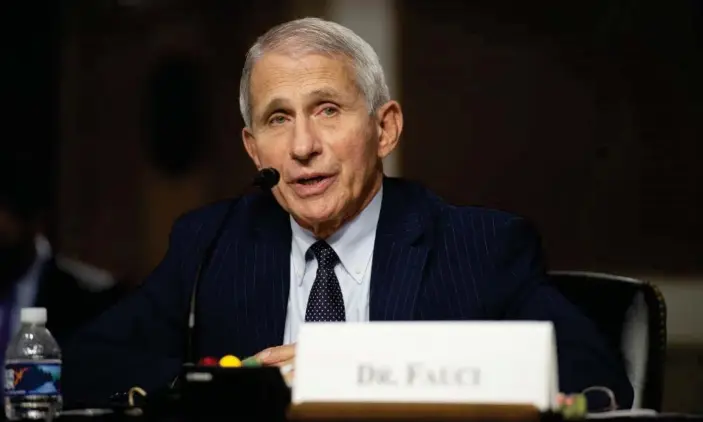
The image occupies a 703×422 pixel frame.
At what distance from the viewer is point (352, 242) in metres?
2.62

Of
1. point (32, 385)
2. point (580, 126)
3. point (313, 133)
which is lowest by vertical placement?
point (32, 385)

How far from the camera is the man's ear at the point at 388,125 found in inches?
105

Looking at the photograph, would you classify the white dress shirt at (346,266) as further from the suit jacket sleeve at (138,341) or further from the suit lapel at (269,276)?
the suit jacket sleeve at (138,341)

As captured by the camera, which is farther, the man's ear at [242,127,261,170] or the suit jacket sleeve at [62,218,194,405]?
the man's ear at [242,127,261,170]

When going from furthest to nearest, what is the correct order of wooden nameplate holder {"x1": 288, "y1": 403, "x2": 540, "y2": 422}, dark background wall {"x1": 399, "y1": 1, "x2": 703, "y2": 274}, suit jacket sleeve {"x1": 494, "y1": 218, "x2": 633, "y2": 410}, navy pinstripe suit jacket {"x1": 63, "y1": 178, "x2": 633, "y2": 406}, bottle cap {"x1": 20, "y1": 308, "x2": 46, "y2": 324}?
1. dark background wall {"x1": 399, "y1": 1, "x2": 703, "y2": 274}
2. navy pinstripe suit jacket {"x1": 63, "y1": 178, "x2": 633, "y2": 406}
3. suit jacket sleeve {"x1": 494, "y1": 218, "x2": 633, "y2": 410}
4. bottle cap {"x1": 20, "y1": 308, "x2": 46, "y2": 324}
5. wooden nameplate holder {"x1": 288, "y1": 403, "x2": 540, "y2": 422}

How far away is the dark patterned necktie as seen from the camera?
2516mm

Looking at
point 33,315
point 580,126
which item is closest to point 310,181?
point 33,315

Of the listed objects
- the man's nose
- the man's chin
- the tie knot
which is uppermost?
the man's nose

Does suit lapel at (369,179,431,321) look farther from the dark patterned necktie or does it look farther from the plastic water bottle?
the plastic water bottle

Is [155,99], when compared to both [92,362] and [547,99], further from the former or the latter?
[92,362]

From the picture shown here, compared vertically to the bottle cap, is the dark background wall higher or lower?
higher

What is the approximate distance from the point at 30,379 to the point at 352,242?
2.90 feet

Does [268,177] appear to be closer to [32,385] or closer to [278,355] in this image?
[278,355]

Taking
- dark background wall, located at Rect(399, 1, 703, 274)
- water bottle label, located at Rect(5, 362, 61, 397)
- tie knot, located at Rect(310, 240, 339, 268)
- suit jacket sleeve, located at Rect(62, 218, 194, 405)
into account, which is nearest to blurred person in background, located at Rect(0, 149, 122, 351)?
suit jacket sleeve, located at Rect(62, 218, 194, 405)
